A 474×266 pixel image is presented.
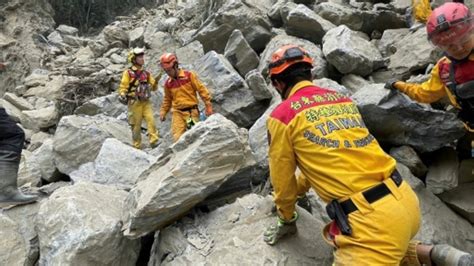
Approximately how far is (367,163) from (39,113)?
36.0 ft

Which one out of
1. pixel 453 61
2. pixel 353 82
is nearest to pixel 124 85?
pixel 353 82

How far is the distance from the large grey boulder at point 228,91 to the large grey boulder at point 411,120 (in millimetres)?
3225

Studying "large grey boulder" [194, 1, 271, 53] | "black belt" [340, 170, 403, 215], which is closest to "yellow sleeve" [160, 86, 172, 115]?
"large grey boulder" [194, 1, 271, 53]

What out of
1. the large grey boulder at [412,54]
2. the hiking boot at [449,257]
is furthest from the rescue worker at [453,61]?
the large grey boulder at [412,54]

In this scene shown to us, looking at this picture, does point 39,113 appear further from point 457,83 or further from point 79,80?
point 457,83

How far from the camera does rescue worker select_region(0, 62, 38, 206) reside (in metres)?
4.95

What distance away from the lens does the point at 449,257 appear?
3242 millimetres

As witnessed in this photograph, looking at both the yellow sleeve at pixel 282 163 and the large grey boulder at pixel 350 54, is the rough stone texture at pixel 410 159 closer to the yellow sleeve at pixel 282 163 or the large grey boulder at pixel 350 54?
the yellow sleeve at pixel 282 163

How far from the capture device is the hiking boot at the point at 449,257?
3.12m

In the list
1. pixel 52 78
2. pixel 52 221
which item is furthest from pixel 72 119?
pixel 52 78

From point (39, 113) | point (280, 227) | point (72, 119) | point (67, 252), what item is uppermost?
point (280, 227)

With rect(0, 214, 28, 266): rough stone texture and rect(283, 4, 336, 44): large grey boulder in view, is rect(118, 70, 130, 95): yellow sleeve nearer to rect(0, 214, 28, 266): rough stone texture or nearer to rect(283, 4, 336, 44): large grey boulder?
rect(283, 4, 336, 44): large grey boulder

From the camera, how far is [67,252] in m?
3.93

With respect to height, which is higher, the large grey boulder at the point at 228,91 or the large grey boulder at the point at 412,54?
the large grey boulder at the point at 412,54
